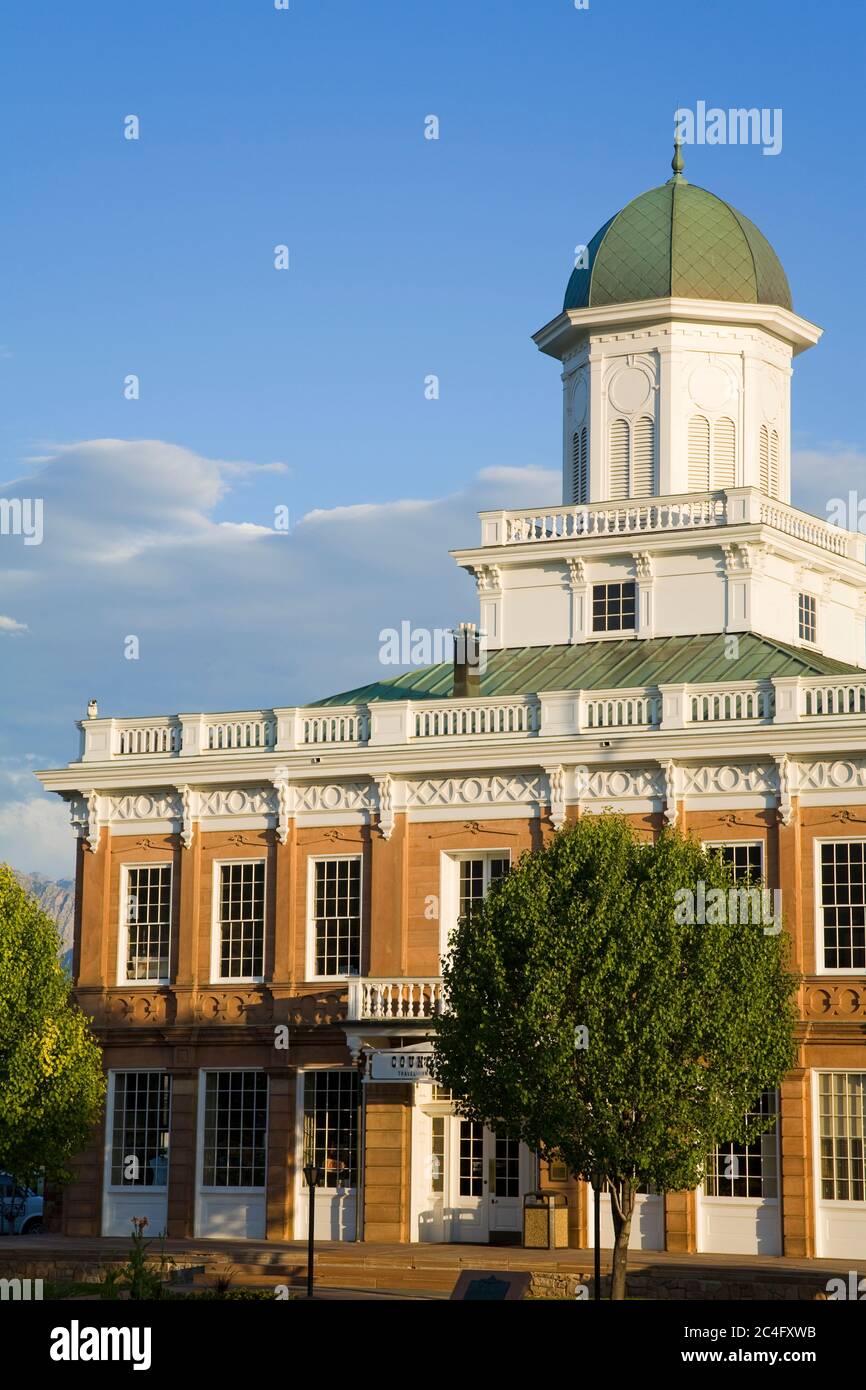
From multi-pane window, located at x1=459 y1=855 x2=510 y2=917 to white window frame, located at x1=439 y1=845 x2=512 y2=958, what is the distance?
0.06 feet

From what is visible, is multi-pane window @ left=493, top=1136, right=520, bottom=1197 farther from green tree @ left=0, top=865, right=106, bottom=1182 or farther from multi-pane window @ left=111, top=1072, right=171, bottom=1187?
green tree @ left=0, top=865, right=106, bottom=1182

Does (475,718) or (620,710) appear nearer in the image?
(620,710)

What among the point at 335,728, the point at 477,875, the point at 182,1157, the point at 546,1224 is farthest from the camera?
the point at 335,728

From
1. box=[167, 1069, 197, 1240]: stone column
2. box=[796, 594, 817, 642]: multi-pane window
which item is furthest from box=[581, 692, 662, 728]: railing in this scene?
box=[167, 1069, 197, 1240]: stone column

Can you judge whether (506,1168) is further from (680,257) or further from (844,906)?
(680,257)

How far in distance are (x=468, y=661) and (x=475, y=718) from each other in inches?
133

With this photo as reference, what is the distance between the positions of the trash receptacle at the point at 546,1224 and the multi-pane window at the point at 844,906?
657cm

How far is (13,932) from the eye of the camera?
136 ft

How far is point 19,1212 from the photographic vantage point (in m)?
50.8

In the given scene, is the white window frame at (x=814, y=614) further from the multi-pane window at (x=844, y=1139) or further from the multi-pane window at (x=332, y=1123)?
the multi-pane window at (x=332, y=1123)

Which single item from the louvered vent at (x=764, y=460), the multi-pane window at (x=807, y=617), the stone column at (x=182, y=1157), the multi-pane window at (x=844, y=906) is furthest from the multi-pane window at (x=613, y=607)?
the stone column at (x=182, y=1157)

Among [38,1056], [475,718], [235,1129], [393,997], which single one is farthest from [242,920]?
[475,718]
